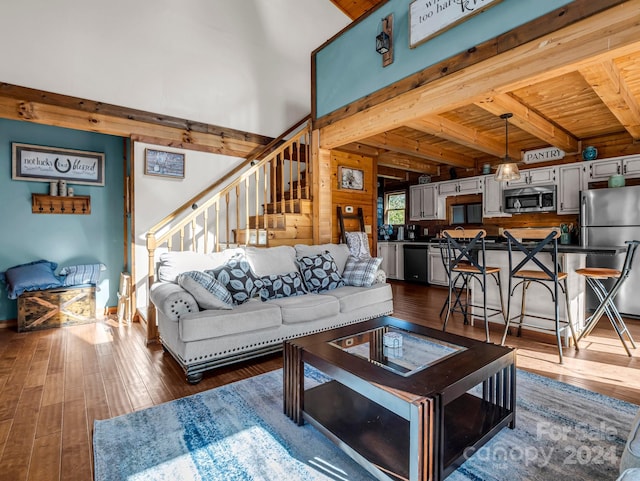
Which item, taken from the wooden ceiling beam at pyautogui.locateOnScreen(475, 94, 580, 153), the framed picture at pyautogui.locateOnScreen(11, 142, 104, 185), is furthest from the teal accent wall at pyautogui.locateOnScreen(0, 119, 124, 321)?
the wooden ceiling beam at pyautogui.locateOnScreen(475, 94, 580, 153)

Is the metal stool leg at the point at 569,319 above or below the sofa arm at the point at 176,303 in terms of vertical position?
below

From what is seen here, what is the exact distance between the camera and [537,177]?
18.1 feet

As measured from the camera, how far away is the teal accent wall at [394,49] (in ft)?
8.44

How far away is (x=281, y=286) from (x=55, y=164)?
11.6ft

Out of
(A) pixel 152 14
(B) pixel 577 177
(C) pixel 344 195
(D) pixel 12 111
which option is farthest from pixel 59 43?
(B) pixel 577 177

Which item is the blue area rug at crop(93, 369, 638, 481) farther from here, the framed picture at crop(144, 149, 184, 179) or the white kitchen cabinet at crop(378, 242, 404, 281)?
the white kitchen cabinet at crop(378, 242, 404, 281)

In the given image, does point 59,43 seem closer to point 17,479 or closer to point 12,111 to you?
point 12,111

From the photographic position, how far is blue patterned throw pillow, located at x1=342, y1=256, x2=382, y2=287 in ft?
12.4

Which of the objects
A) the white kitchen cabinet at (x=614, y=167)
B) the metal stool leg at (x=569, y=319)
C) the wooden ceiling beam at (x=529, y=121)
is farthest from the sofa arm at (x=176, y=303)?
the white kitchen cabinet at (x=614, y=167)

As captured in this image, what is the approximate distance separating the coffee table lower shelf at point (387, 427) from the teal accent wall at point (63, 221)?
13.3 feet

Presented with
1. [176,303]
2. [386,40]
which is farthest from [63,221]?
[386,40]

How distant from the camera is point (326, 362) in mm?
1631

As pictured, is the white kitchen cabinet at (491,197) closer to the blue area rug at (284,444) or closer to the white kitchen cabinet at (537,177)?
the white kitchen cabinet at (537,177)

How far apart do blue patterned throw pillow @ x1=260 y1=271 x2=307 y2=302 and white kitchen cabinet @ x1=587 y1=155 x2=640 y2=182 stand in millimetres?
4705
